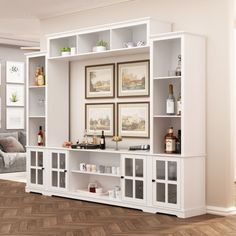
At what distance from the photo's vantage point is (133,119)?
6926mm

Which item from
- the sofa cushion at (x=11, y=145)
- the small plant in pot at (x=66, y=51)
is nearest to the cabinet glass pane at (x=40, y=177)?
the small plant in pot at (x=66, y=51)

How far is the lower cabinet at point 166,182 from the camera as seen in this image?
5.96 meters

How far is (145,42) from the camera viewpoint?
6.70 metres

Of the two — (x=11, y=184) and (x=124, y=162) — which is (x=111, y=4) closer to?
(x=124, y=162)

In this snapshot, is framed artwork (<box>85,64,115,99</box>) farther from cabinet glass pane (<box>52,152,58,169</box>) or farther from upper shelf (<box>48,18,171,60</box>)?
cabinet glass pane (<box>52,152,58,169</box>)

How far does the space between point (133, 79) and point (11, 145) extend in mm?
4774

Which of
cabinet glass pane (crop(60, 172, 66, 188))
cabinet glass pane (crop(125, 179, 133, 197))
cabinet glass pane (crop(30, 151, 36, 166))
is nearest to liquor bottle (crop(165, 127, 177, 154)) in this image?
cabinet glass pane (crop(125, 179, 133, 197))

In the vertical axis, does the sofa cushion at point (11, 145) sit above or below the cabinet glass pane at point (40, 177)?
above

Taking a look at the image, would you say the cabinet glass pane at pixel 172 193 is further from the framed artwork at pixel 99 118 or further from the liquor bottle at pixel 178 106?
the framed artwork at pixel 99 118

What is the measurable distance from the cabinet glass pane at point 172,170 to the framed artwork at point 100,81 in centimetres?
162

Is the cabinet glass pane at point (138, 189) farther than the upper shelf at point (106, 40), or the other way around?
the upper shelf at point (106, 40)

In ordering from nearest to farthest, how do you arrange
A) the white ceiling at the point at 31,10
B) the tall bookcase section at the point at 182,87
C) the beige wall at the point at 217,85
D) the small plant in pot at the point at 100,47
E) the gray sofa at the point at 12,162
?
1. the tall bookcase section at the point at 182,87
2. the beige wall at the point at 217,85
3. the small plant in pot at the point at 100,47
4. the white ceiling at the point at 31,10
5. the gray sofa at the point at 12,162

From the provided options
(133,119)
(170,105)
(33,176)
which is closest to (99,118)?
(133,119)

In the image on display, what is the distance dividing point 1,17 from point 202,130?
4.28 m
